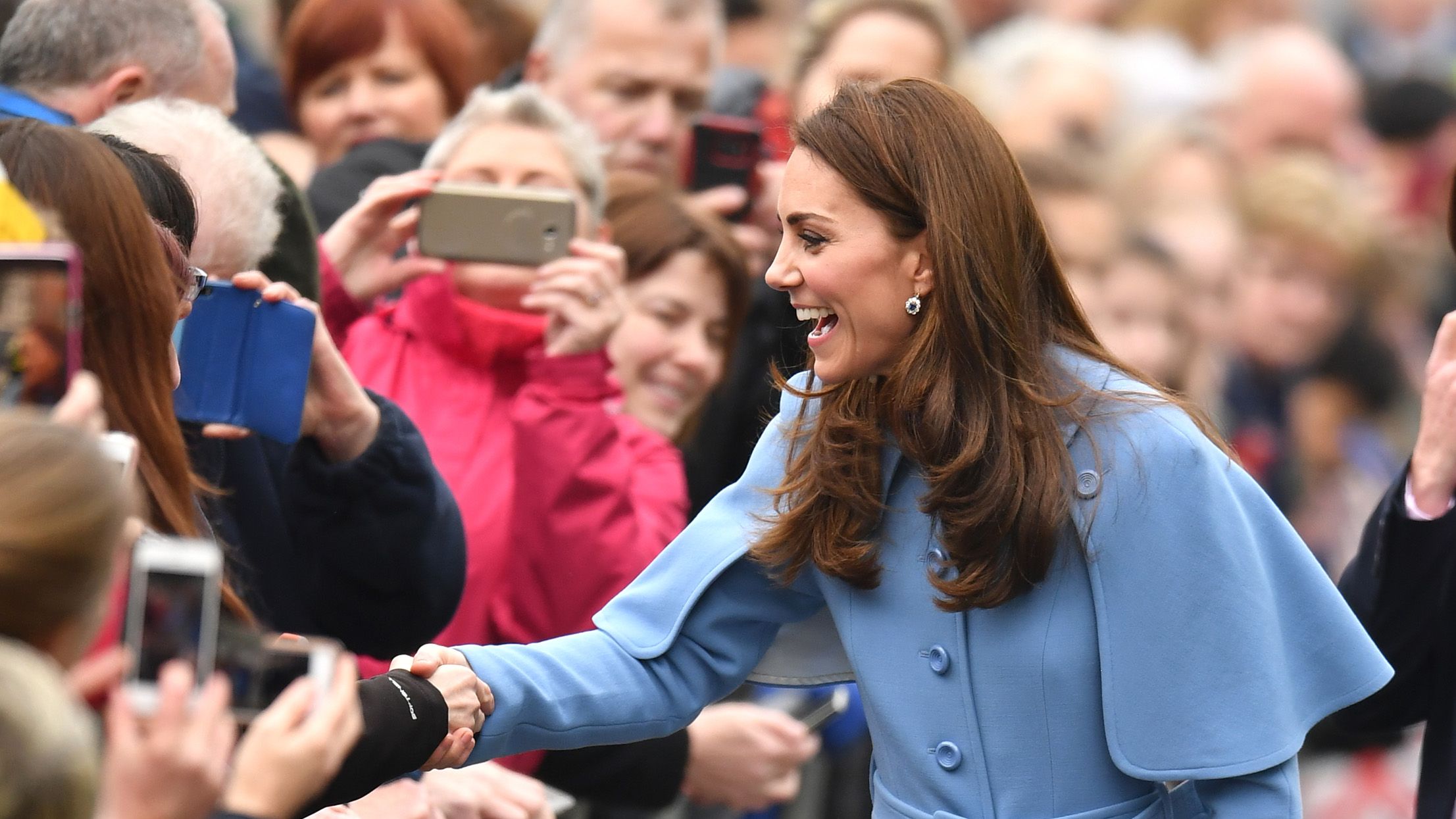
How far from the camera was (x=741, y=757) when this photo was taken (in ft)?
14.0

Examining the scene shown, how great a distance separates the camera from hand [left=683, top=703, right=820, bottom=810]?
4230 millimetres

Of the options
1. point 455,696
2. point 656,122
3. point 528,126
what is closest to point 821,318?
point 455,696

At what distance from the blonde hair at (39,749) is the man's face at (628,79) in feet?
11.8

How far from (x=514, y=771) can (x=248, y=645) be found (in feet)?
6.19

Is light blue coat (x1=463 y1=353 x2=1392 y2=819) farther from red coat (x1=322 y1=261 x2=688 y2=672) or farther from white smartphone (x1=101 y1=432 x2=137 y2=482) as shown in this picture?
white smartphone (x1=101 y1=432 x2=137 y2=482)

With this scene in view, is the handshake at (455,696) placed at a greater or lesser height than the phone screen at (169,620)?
lesser

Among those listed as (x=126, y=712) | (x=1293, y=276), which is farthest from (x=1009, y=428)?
(x=1293, y=276)

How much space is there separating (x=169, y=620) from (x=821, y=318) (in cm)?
138

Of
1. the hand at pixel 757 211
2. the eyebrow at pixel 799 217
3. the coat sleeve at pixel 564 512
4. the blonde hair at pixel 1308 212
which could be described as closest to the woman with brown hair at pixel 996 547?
the eyebrow at pixel 799 217

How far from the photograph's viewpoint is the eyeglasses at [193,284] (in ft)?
9.60

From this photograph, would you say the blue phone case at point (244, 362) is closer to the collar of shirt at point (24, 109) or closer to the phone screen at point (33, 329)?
the collar of shirt at point (24, 109)

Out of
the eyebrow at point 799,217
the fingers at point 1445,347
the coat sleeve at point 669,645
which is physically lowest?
the coat sleeve at point 669,645

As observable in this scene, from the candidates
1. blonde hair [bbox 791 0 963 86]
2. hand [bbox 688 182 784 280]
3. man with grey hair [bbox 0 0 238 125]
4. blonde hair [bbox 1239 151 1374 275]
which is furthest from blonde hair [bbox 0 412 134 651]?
blonde hair [bbox 1239 151 1374 275]

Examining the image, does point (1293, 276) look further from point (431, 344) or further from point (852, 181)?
point (852, 181)
